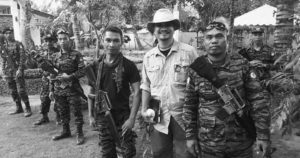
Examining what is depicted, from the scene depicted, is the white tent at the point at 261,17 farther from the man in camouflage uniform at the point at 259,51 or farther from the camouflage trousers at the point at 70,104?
the camouflage trousers at the point at 70,104

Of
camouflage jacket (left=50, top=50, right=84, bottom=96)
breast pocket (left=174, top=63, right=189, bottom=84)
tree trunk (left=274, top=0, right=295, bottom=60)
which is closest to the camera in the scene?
breast pocket (left=174, top=63, right=189, bottom=84)

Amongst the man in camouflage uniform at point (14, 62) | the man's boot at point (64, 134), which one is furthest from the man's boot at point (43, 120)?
the man's boot at point (64, 134)

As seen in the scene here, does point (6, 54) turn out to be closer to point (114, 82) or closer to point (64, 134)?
point (64, 134)

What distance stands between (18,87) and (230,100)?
597cm

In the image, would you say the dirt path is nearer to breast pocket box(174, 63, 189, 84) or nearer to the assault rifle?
breast pocket box(174, 63, 189, 84)

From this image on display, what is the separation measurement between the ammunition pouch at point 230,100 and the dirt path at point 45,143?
248 cm

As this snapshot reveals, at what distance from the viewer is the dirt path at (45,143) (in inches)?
172

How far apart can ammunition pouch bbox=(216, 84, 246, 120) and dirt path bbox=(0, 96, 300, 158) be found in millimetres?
2484

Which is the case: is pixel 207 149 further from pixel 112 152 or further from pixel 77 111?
pixel 77 111

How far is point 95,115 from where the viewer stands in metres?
3.26

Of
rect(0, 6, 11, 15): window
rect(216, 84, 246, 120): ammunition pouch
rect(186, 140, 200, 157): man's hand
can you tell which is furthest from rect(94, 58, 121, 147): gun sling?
rect(0, 6, 11, 15): window

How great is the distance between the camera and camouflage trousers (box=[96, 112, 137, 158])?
121 inches

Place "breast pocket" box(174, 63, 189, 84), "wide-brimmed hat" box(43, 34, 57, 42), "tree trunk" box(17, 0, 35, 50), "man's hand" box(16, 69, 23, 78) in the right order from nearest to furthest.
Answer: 1. "breast pocket" box(174, 63, 189, 84)
2. "wide-brimmed hat" box(43, 34, 57, 42)
3. "man's hand" box(16, 69, 23, 78)
4. "tree trunk" box(17, 0, 35, 50)

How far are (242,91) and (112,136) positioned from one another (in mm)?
1734
